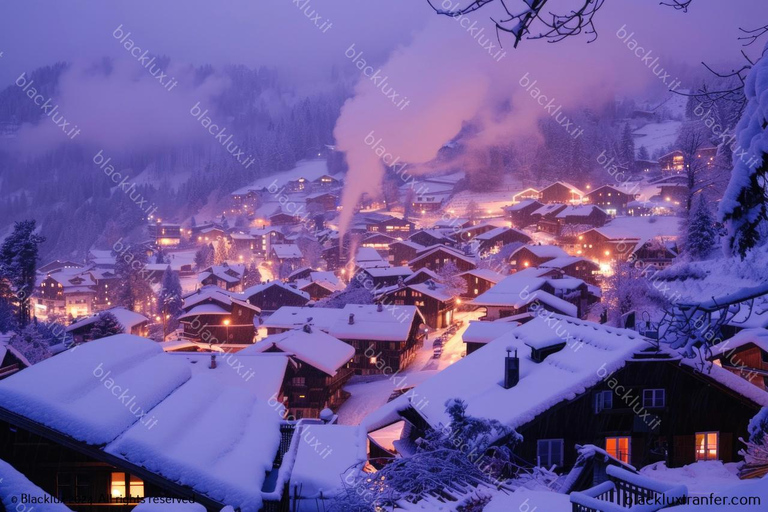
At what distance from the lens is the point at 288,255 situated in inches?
2872

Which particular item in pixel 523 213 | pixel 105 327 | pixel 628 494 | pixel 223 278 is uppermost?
pixel 523 213

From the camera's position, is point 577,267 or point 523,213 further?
point 523,213

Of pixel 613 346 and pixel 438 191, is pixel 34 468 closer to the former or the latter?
pixel 613 346

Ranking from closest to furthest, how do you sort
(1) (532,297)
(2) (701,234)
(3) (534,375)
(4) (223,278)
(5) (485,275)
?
(3) (534,375)
(2) (701,234)
(1) (532,297)
(5) (485,275)
(4) (223,278)

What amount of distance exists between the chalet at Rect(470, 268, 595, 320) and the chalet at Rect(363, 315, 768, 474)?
21283 mm

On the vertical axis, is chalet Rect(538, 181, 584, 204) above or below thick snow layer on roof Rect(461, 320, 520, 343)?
above

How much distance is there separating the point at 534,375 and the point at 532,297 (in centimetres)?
2433

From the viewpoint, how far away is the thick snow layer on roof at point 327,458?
→ 34.7 ft

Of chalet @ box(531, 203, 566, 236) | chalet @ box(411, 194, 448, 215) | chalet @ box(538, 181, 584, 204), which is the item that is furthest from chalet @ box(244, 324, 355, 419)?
chalet @ box(411, 194, 448, 215)

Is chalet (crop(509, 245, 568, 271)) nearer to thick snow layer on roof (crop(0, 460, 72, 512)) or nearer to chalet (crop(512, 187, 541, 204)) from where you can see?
chalet (crop(512, 187, 541, 204))

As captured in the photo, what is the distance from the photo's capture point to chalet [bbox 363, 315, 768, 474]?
13.4 meters

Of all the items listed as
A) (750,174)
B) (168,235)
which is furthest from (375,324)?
(168,235)

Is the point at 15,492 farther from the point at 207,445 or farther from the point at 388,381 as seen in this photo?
the point at 388,381

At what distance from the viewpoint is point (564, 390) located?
12.9 metres
